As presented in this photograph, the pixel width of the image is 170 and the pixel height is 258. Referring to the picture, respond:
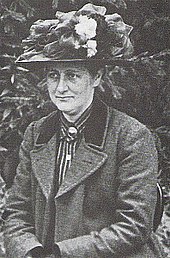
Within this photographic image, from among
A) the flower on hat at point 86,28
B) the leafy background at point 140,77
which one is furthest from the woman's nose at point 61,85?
the flower on hat at point 86,28

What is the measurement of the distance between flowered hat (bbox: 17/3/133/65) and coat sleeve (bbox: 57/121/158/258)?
→ 379 millimetres

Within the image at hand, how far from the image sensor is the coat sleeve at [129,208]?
3.03 m

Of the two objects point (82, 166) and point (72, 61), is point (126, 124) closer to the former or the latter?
point (82, 166)

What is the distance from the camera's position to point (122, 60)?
Answer: 122 inches

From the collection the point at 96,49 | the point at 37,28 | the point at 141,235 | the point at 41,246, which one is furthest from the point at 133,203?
the point at 37,28

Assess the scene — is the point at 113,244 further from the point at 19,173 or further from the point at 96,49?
the point at 96,49

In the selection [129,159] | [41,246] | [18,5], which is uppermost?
[18,5]

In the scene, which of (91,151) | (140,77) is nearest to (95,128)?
(91,151)

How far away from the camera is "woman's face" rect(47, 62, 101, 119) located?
10.1 ft

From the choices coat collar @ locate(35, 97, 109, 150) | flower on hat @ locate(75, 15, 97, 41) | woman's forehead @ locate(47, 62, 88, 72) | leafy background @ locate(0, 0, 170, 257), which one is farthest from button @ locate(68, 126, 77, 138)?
flower on hat @ locate(75, 15, 97, 41)

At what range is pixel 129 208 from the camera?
3.03 metres

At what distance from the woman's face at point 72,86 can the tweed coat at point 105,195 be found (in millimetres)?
71

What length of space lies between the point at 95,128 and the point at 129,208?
1.36 ft

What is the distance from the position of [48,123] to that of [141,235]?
71cm
